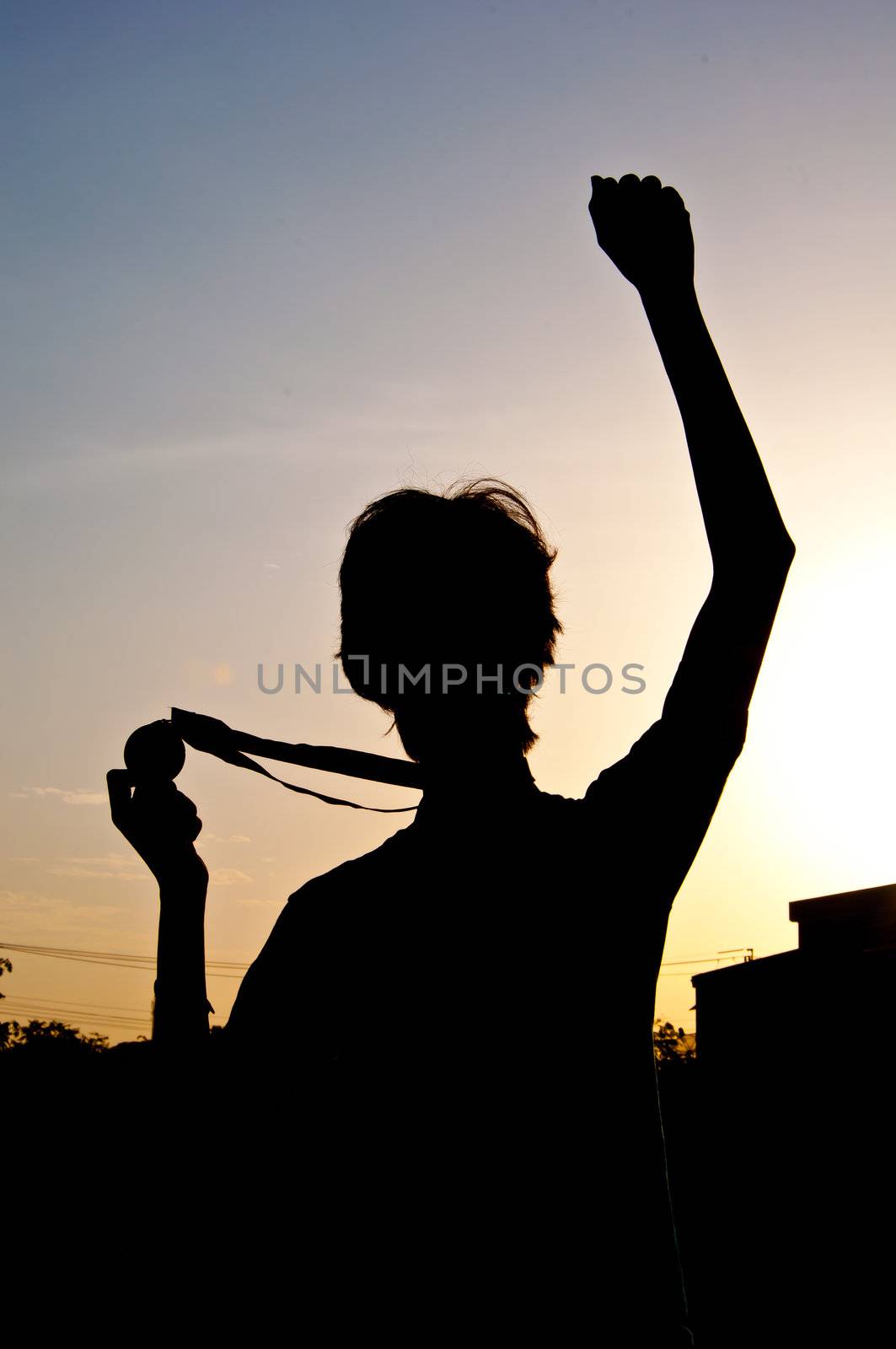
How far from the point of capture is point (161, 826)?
1.48m

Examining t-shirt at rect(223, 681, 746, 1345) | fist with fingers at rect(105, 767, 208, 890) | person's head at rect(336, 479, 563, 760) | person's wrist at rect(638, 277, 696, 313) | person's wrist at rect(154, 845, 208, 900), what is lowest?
t-shirt at rect(223, 681, 746, 1345)

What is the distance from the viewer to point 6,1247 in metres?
5.34

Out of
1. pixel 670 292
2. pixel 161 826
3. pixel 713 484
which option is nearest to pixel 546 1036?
pixel 161 826

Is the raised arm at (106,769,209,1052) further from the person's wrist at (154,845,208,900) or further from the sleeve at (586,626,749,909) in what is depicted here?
the sleeve at (586,626,749,909)

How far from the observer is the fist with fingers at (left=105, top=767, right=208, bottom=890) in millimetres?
1455

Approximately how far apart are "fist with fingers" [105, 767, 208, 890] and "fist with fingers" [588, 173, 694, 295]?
94 cm

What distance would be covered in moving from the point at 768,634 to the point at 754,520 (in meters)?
0.15

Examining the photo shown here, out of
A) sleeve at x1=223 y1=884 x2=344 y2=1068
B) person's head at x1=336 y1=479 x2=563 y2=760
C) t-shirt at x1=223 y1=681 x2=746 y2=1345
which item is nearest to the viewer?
t-shirt at x1=223 y1=681 x2=746 y2=1345

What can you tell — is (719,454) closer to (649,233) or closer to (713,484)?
(713,484)

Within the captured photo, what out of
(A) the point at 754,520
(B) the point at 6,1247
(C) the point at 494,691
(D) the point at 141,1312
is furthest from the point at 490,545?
(B) the point at 6,1247

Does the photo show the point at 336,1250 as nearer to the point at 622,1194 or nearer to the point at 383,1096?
the point at 383,1096

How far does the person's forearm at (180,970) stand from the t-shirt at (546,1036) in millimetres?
106

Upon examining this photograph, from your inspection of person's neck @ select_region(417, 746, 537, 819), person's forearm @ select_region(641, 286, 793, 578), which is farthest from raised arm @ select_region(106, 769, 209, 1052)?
person's forearm @ select_region(641, 286, 793, 578)

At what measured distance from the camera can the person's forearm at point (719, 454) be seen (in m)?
1.36
